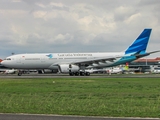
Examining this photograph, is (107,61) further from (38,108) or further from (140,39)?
(38,108)

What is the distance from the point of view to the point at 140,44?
56.5 metres

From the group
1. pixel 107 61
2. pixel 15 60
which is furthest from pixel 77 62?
pixel 15 60

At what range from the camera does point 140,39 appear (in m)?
56.8

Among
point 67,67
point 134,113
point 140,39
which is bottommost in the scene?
point 134,113

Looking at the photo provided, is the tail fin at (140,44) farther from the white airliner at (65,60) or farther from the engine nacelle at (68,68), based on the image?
the engine nacelle at (68,68)

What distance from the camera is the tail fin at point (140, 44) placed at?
5616 centimetres

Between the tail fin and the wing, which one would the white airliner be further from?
the tail fin

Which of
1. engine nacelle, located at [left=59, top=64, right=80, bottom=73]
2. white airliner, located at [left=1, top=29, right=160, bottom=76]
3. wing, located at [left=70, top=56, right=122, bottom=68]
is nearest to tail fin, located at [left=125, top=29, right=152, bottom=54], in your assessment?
white airliner, located at [left=1, top=29, right=160, bottom=76]

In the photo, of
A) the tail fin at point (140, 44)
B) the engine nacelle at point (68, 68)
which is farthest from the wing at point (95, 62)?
the tail fin at point (140, 44)

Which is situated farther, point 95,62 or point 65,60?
point 65,60

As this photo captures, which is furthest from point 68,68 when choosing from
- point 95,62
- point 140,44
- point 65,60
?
point 140,44

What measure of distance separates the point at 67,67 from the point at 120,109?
39569 millimetres

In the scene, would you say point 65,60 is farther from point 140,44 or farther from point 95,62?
point 140,44

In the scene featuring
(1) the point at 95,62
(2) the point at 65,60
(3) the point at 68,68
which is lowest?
(3) the point at 68,68
